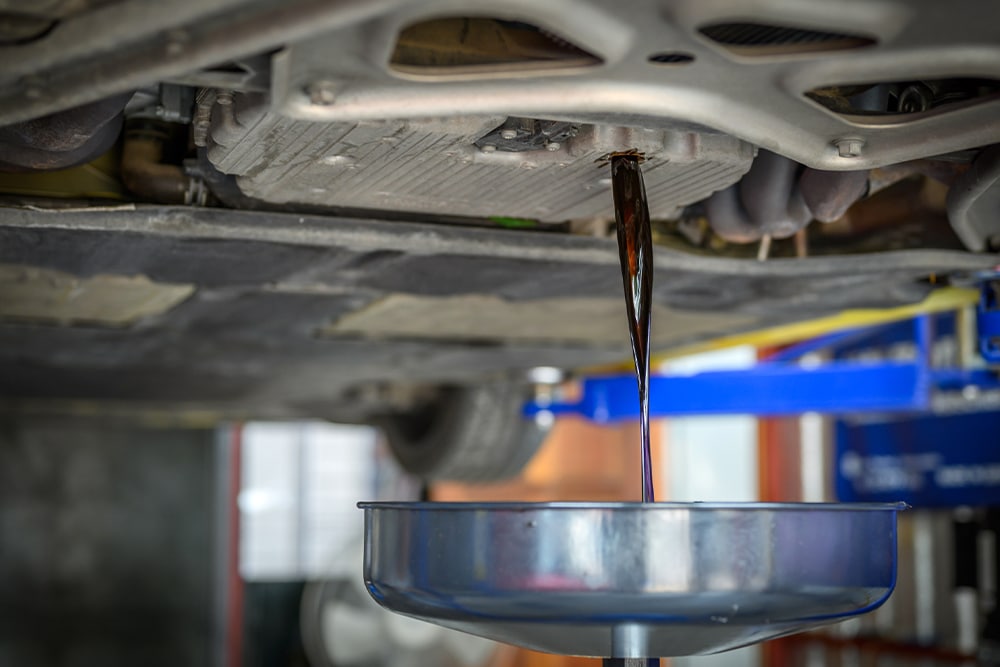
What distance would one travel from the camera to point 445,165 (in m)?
1.57

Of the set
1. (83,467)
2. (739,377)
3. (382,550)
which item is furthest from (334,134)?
(83,467)

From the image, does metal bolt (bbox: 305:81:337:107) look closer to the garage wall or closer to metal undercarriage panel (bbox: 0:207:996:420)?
metal undercarriage panel (bbox: 0:207:996:420)

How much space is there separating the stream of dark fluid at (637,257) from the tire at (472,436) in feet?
8.13

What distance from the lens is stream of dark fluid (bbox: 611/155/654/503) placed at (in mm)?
1524

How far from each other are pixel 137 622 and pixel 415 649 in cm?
210

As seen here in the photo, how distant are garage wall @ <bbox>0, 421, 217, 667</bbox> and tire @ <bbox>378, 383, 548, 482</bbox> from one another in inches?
105

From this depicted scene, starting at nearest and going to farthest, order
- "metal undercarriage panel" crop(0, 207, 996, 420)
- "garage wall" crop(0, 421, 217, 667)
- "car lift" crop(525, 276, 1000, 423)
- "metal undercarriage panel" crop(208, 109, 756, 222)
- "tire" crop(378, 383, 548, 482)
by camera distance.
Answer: "metal undercarriage panel" crop(208, 109, 756, 222) → "metal undercarriage panel" crop(0, 207, 996, 420) → "car lift" crop(525, 276, 1000, 423) → "tire" crop(378, 383, 548, 482) → "garage wall" crop(0, 421, 217, 667)

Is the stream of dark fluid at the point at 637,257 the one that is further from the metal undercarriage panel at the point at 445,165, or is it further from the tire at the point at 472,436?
the tire at the point at 472,436

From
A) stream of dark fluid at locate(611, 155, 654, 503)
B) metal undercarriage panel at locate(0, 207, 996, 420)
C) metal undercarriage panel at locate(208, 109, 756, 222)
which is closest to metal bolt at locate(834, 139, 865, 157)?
metal undercarriage panel at locate(208, 109, 756, 222)

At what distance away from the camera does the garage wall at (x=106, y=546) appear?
21.2 ft

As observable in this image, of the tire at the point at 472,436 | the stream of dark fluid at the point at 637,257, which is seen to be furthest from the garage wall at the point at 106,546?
the stream of dark fluid at the point at 637,257

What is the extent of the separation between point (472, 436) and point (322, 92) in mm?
3031

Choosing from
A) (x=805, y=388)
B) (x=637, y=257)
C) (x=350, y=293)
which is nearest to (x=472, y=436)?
(x=805, y=388)

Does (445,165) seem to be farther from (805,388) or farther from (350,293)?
(805,388)
